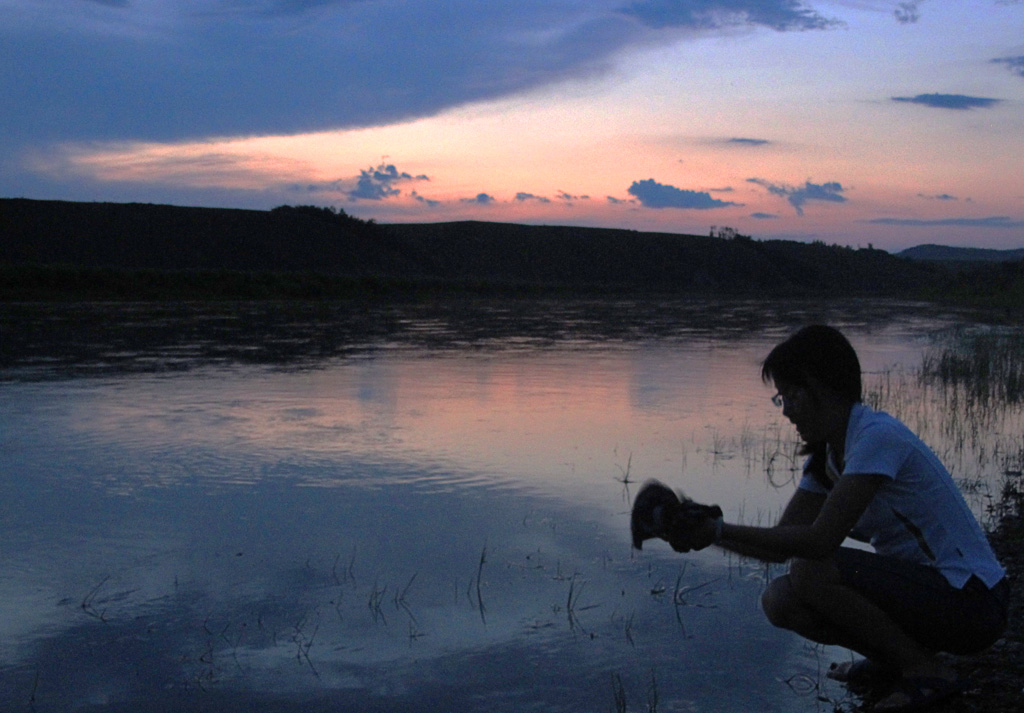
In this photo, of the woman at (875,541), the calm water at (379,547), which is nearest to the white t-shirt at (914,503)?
the woman at (875,541)

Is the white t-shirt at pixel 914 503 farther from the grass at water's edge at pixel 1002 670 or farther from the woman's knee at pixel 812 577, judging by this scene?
the grass at water's edge at pixel 1002 670

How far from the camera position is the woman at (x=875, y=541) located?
11.0ft

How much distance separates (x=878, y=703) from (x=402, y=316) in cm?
3285

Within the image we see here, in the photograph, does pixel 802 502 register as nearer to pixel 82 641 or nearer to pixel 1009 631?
pixel 1009 631

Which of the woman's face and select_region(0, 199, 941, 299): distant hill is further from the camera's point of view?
select_region(0, 199, 941, 299): distant hill

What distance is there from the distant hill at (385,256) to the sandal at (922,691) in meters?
43.6

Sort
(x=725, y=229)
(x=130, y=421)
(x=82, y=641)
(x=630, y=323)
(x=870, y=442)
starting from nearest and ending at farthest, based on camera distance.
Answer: (x=870, y=442) → (x=82, y=641) → (x=130, y=421) → (x=630, y=323) → (x=725, y=229)

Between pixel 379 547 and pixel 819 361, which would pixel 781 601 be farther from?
pixel 379 547

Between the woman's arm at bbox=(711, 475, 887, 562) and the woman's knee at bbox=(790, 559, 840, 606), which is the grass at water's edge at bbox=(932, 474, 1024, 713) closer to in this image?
the woman's knee at bbox=(790, 559, 840, 606)

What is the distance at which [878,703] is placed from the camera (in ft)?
12.7

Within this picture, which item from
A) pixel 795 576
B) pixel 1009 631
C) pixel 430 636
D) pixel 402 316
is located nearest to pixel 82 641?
pixel 430 636

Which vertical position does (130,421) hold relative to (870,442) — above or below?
below

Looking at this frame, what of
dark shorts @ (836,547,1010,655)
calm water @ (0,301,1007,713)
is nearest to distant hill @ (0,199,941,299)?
calm water @ (0,301,1007,713)

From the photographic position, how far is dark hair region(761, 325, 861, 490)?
348 centimetres
